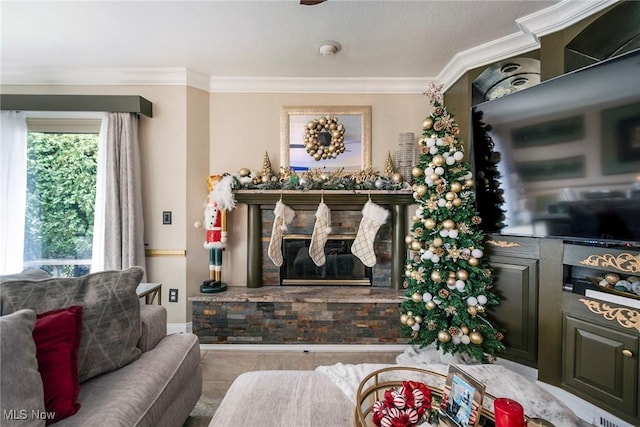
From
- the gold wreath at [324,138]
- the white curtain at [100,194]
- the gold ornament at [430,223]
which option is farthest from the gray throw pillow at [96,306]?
the gold wreath at [324,138]

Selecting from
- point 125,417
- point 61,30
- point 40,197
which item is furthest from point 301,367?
point 61,30

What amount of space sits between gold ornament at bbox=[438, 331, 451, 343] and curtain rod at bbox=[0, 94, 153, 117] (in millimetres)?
3377

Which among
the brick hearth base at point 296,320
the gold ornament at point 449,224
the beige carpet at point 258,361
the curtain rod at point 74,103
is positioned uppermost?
the curtain rod at point 74,103

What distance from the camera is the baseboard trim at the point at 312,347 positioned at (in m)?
2.51

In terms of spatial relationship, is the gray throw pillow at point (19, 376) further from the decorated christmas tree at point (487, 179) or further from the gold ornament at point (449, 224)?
the decorated christmas tree at point (487, 179)

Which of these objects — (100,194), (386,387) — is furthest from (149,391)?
(100,194)

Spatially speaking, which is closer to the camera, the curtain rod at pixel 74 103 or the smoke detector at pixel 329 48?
the smoke detector at pixel 329 48

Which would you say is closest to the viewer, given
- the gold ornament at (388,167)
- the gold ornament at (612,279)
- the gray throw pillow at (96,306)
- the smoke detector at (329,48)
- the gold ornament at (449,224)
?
the gray throw pillow at (96,306)

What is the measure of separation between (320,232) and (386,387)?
5.56 ft

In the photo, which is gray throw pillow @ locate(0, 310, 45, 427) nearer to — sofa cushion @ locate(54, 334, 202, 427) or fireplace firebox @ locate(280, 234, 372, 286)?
sofa cushion @ locate(54, 334, 202, 427)

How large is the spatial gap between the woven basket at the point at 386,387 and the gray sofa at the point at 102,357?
85cm

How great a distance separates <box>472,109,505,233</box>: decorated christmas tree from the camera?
2.07 meters

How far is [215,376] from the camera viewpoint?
2.13 meters

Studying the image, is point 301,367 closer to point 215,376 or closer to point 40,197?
point 215,376
